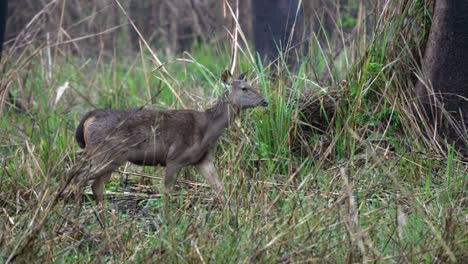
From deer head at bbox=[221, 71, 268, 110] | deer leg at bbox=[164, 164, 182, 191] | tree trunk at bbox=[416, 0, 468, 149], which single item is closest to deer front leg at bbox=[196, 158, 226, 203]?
deer leg at bbox=[164, 164, 182, 191]

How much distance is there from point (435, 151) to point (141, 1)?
936 centimetres

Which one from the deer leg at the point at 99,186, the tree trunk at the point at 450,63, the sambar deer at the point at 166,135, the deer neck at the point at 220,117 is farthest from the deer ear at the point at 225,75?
the tree trunk at the point at 450,63

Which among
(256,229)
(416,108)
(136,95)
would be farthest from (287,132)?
(136,95)

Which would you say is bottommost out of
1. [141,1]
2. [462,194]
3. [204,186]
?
[141,1]

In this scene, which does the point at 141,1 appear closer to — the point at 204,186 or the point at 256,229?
the point at 204,186

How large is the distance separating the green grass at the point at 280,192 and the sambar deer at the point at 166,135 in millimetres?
165

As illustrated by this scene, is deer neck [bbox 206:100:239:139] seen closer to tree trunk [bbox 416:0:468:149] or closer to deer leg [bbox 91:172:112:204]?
deer leg [bbox 91:172:112:204]

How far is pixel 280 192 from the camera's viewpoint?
5.84 metres

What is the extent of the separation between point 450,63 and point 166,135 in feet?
7.19

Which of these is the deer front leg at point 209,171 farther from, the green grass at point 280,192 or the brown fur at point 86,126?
the brown fur at point 86,126

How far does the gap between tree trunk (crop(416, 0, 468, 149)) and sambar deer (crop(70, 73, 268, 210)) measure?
131 centimetres

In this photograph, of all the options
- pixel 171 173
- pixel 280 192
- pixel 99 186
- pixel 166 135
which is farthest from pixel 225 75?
pixel 280 192

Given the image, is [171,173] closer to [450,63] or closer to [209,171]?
[209,171]

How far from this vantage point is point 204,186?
727cm
